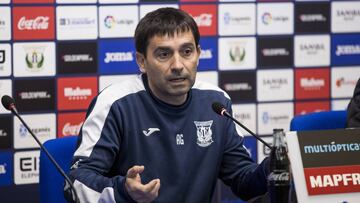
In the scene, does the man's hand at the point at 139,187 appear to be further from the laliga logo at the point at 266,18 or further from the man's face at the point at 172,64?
the laliga logo at the point at 266,18

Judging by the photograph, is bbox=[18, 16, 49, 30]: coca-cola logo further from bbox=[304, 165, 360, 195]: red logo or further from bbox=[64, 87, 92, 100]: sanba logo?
bbox=[304, 165, 360, 195]: red logo

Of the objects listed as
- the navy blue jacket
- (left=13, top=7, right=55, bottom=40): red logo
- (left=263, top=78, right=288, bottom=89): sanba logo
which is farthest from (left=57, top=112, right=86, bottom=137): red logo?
the navy blue jacket

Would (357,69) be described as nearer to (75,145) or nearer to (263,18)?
(263,18)

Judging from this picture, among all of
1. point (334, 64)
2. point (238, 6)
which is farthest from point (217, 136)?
point (334, 64)

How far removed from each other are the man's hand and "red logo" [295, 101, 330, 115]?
2396 millimetres

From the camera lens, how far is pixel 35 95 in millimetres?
Answer: 3586

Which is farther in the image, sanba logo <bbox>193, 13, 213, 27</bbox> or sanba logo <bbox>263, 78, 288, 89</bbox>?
sanba logo <bbox>263, 78, 288, 89</bbox>

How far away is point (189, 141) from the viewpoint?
7.90 feet

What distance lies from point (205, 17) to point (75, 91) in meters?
0.88

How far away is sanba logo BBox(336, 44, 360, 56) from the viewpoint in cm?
421

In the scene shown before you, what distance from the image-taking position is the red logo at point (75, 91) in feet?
12.0

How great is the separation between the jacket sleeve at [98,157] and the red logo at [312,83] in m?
2.04

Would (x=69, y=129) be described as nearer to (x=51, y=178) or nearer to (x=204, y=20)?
(x=204, y=20)

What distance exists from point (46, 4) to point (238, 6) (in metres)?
1.14
